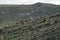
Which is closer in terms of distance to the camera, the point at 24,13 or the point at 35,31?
the point at 35,31

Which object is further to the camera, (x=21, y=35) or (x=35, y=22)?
(x=35, y=22)

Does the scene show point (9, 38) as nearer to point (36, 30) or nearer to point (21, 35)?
point (21, 35)

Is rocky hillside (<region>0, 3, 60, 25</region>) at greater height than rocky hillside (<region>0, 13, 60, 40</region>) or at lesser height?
lesser

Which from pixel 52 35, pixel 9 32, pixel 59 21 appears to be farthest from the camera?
pixel 9 32

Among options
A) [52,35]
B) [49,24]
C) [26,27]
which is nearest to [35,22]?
[26,27]

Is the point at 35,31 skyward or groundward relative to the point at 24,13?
skyward

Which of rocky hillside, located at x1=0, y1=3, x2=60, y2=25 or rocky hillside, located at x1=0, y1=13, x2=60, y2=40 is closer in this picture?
rocky hillside, located at x1=0, y1=13, x2=60, y2=40

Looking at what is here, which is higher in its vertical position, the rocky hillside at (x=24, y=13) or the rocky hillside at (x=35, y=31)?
the rocky hillside at (x=35, y=31)

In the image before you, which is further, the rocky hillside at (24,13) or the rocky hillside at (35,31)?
the rocky hillside at (24,13)
